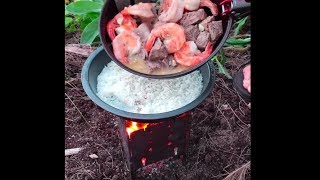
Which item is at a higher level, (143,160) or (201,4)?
(201,4)

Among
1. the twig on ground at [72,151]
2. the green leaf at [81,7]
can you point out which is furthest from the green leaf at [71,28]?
the twig on ground at [72,151]

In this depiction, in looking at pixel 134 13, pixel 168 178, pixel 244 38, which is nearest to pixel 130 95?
pixel 134 13

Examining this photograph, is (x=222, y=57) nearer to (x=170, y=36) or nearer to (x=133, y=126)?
(x=133, y=126)

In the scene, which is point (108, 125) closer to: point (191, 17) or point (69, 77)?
point (69, 77)

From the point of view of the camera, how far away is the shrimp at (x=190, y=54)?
2.88 m

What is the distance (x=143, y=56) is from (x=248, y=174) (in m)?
1.39

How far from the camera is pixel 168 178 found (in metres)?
3.76

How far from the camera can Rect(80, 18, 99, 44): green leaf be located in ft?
14.3

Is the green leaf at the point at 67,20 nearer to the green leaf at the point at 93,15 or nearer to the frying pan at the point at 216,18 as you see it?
the green leaf at the point at 93,15

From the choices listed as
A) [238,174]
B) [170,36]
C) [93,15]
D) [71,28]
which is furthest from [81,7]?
[238,174]

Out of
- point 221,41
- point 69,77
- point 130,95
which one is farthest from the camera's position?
point 69,77

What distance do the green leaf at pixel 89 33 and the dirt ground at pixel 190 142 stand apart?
0.29 meters

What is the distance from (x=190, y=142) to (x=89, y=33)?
4.48ft

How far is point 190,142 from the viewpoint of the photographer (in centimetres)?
400
